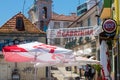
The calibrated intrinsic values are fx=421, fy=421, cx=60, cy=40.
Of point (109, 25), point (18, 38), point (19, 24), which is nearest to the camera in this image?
point (109, 25)

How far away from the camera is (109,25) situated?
21.4 meters

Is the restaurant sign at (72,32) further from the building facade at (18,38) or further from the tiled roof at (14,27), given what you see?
the tiled roof at (14,27)

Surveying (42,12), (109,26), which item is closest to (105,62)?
(109,26)

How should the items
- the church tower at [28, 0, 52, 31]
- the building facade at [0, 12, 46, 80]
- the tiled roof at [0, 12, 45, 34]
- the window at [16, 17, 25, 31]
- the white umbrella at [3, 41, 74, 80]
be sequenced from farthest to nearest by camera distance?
the church tower at [28, 0, 52, 31] → the window at [16, 17, 25, 31] → the tiled roof at [0, 12, 45, 34] → the building facade at [0, 12, 46, 80] → the white umbrella at [3, 41, 74, 80]

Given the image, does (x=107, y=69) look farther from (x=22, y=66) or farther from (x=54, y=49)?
(x=22, y=66)

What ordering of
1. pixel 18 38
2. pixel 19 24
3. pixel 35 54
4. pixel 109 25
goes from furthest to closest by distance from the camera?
pixel 19 24, pixel 18 38, pixel 109 25, pixel 35 54

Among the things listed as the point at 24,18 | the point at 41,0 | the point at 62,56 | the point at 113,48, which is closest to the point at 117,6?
the point at 113,48

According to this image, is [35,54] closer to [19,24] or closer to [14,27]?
[14,27]

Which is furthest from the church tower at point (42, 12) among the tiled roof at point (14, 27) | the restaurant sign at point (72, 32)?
the restaurant sign at point (72, 32)

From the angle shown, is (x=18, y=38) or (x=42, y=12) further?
(x=42, y=12)

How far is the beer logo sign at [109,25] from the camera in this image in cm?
2131

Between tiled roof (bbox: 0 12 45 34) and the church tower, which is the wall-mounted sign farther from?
the church tower

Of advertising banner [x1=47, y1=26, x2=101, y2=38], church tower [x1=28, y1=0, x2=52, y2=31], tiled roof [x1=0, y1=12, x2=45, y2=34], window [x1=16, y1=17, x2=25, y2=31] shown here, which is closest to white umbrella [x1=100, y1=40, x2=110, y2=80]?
advertising banner [x1=47, y1=26, x2=101, y2=38]

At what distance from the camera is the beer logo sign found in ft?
69.9
